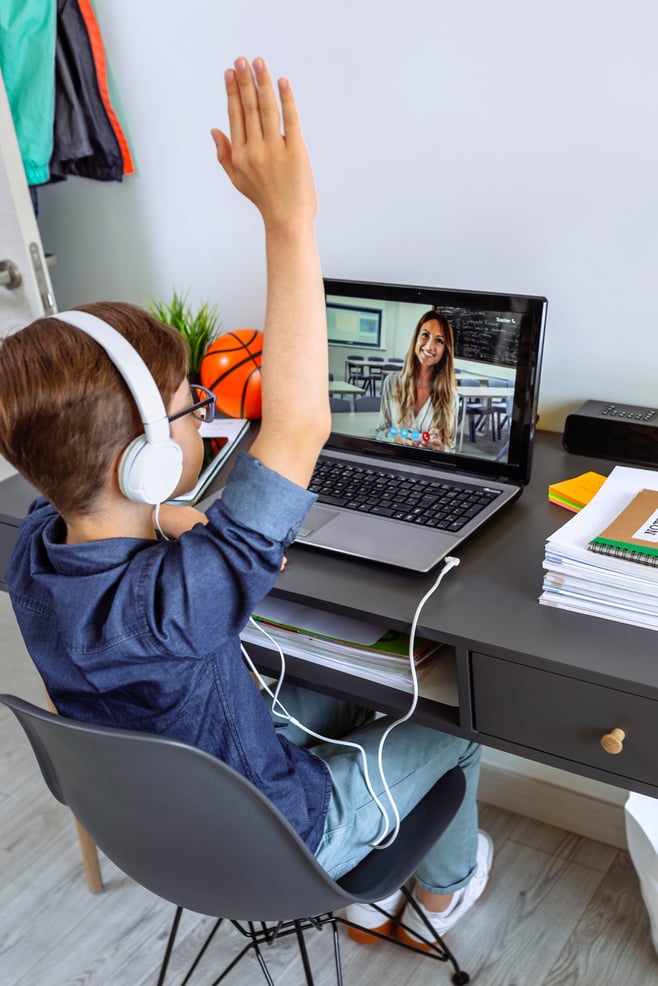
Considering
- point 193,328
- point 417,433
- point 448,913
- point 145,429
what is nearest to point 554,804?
point 448,913

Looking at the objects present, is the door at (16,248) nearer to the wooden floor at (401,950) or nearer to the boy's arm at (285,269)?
the boy's arm at (285,269)

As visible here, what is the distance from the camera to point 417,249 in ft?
4.76

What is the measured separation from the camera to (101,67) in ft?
5.20

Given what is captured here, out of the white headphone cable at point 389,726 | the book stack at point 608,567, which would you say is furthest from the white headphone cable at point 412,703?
the book stack at point 608,567

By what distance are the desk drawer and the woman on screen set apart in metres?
0.44

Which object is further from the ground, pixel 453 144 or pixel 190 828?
pixel 453 144

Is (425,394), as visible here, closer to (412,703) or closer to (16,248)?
(412,703)

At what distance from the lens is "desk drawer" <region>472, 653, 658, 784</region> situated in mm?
913

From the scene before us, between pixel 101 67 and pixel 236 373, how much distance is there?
617mm

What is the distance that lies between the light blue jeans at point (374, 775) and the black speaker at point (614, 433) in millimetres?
A: 464

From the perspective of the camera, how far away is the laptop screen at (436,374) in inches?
48.2

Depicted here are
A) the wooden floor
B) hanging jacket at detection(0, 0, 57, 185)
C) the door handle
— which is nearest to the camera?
the wooden floor

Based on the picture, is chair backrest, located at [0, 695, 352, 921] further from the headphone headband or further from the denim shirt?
the headphone headband

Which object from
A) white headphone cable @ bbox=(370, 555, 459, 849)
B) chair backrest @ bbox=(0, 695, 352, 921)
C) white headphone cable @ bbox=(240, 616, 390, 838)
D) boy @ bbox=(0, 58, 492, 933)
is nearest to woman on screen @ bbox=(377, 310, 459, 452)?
white headphone cable @ bbox=(370, 555, 459, 849)
